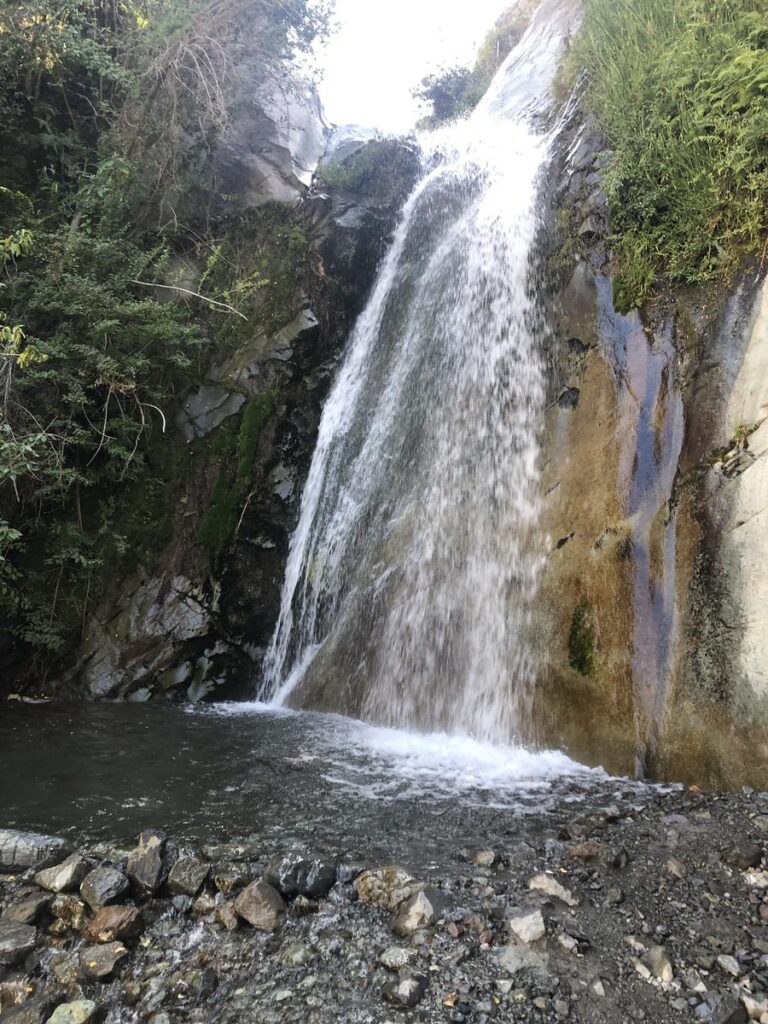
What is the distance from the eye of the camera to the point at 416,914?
2605 mm

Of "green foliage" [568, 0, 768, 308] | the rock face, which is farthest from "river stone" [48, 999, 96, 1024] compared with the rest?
"green foliage" [568, 0, 768, 308]

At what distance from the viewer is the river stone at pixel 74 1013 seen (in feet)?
6.98

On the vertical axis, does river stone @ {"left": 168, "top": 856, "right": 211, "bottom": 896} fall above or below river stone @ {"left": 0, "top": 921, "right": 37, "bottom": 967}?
above

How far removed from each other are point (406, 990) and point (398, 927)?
1.16 feet

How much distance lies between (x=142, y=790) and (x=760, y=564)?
172 inches

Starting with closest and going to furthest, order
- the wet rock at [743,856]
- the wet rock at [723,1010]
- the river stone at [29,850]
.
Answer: the wet rock at [723,1010] → the wet rock at [743,856] → the river stone at [29,850]

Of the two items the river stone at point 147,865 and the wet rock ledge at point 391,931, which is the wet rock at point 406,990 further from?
the river stone at point 147,865

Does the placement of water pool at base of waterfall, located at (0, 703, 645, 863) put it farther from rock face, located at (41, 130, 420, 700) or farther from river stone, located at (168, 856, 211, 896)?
rock face, located at (41, 130, 420, 700)

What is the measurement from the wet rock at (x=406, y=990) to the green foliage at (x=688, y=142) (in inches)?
213

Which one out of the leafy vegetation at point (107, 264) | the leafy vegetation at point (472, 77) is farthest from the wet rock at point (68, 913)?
the leafy vegetation at point (472, 77)

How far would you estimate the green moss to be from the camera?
16.0ft

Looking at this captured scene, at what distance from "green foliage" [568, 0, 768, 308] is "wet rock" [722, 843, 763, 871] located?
14.2ft

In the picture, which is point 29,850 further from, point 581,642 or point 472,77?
point 472,77

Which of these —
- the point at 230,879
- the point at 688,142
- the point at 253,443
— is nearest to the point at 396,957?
the point at 230,879
